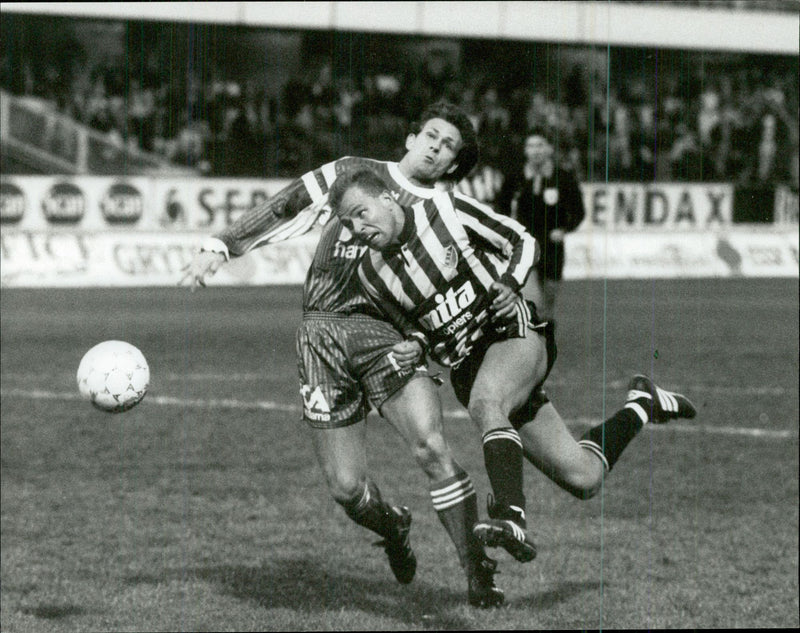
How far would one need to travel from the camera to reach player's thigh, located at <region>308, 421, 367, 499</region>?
6.65 m

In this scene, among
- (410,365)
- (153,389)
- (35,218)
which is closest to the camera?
(410,365)

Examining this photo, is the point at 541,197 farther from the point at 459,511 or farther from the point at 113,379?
the point at 113,379

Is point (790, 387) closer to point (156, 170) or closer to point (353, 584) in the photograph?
point (353, 584)

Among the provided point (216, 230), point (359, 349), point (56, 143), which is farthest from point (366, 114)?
point (359, 349)

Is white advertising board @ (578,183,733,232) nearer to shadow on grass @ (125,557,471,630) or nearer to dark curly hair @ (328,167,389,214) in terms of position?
shadow on grass @ (125,557,471,630)

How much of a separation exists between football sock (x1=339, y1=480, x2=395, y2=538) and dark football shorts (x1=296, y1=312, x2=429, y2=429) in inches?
15.0

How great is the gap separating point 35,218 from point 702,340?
37.3ft

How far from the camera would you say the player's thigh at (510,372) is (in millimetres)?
6176

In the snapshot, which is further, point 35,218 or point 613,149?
point 613,149

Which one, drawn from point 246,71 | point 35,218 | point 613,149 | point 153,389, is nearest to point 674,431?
point 153,389

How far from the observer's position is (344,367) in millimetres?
6488

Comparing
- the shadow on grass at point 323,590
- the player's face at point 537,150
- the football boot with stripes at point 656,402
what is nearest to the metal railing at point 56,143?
the player's face at point 537,150

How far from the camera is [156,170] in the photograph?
2803 centimetres

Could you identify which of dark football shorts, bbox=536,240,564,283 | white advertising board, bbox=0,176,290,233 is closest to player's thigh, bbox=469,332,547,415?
dark football shorts, bbox=536,240,564,283
